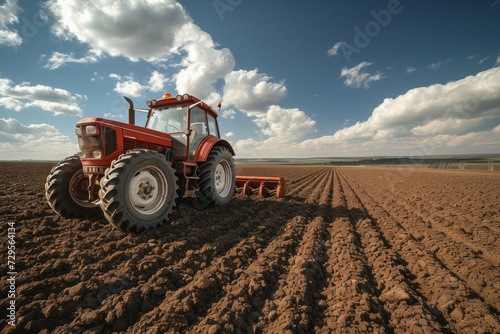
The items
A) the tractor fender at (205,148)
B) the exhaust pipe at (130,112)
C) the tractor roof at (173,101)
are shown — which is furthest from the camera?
the tractor fender at (205,148)

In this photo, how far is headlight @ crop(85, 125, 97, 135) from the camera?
3611 millimetres

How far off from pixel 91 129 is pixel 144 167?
103cm

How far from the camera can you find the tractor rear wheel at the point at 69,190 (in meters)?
3.91

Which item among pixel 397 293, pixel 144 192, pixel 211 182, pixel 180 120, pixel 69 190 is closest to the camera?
pixel 397 293

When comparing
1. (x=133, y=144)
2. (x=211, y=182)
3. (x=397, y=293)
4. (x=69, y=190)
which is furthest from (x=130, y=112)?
(x=397, y=293)

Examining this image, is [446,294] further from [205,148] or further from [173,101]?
[173,101]

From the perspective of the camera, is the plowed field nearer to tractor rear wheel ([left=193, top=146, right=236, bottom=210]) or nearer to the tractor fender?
tractor rear wheel ([left=193, top=146, right=236, bottom=210])

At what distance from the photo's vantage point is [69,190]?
4023 millimetres

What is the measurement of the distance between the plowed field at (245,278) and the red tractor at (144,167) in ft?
1.32

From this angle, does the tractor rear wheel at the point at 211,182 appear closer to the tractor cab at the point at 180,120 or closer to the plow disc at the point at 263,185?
the tractor cab at the point at 180,120

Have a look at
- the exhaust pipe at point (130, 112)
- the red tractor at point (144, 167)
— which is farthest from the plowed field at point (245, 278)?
→ the exhaust pipe at point (130, 112)

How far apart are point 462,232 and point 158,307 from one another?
5.63 meters

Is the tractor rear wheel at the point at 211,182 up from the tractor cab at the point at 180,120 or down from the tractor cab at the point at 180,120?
down

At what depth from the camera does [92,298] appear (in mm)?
2131
